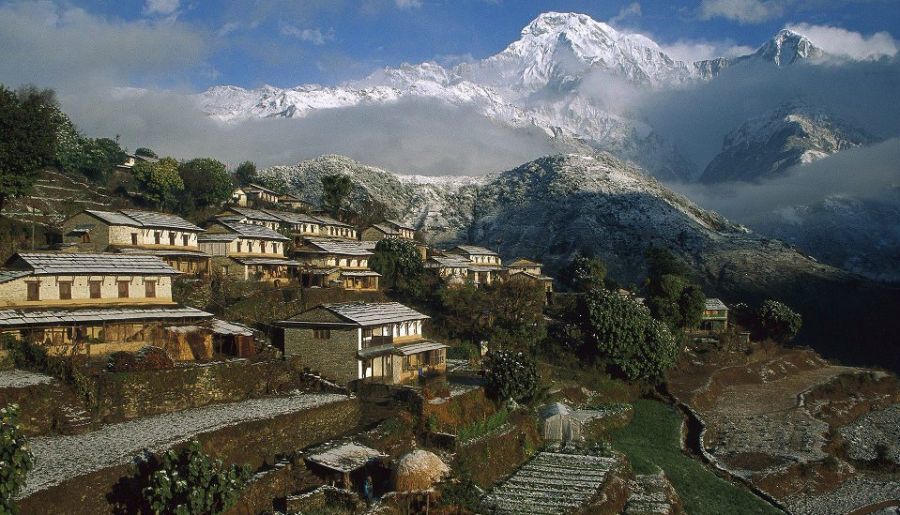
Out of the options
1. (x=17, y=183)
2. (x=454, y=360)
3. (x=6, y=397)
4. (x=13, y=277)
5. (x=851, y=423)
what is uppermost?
(x=17, y=183)

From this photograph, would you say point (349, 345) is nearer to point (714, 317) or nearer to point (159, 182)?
point (159, 182)

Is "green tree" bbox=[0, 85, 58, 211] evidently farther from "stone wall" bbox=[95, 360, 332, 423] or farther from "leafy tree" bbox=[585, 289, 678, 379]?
"leafy tree" bbox=[585, 289, 678, 379]

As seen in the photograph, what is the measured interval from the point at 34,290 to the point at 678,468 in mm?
33439

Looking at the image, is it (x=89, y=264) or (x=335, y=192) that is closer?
(x=89, y=264)

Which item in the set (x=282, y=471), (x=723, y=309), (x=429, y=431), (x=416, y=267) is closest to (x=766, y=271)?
(x=723, y=309)

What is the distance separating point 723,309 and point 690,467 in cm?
4782

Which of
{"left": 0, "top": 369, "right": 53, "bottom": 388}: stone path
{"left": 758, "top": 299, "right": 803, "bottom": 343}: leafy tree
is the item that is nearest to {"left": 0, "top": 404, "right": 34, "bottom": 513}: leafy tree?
{"left": 0, "top": 369, "right": 53, "bottom": 388}: stone path

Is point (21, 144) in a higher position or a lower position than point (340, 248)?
higher

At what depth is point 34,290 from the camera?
3111cm

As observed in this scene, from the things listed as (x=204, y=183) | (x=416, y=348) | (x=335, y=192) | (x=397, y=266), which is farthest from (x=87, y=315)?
(x=335, y=192)

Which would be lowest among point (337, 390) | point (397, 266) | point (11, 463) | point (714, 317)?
point (714, 317)

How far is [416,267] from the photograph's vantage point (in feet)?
203

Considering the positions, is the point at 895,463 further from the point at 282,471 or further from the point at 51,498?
the point at 51,498

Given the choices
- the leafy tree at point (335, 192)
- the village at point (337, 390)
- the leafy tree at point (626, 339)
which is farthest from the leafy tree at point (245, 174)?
the leafy tree at point (626, 339)
